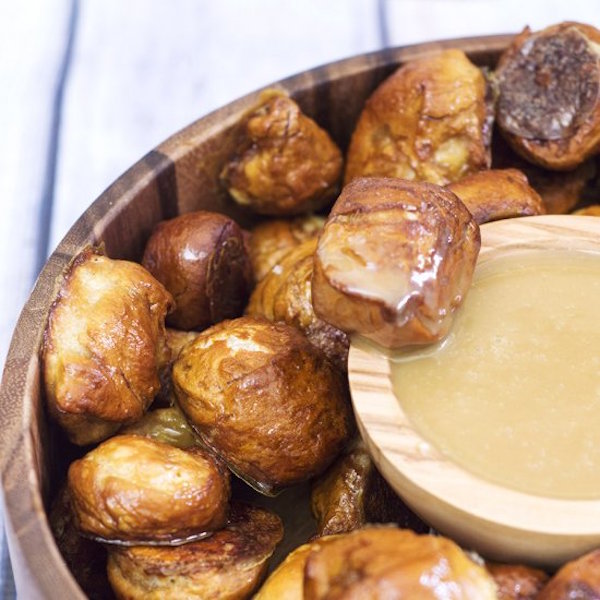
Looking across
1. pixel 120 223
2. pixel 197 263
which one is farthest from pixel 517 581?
pixel 120 223

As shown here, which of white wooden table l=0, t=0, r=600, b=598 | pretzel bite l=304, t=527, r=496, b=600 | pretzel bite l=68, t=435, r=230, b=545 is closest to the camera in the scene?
pretzel bite l=304, t=527, r=496, b=600

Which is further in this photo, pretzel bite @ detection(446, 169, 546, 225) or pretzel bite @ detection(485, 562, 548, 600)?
pretzel bite @ detection(446, 169, 546, 225)

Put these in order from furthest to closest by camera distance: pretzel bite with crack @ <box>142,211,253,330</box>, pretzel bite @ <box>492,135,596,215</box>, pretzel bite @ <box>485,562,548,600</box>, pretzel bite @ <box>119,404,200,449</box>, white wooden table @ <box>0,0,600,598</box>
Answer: white wooden table @ <box>0,0,600,598</box>
pretzel bite @ <box>492,135,596,215</box>
pretzel bite with crack @ <box>142,211,253,330</box>
pretzel bite @ <box>119,404,200,449</box>
pretzel bite @ <box>485,562,548,600</box>

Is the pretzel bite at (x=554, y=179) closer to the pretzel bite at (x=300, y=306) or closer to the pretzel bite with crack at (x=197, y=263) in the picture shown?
the pretzel bite at (x=300, y=306)

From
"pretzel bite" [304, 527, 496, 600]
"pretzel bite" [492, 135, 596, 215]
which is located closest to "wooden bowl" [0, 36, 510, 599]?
"pretzel bite" [492, 135, 596, 215]

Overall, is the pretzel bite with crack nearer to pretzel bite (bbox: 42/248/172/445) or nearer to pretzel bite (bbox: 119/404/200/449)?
pretzel bite (bbox: 42/248/172/445)

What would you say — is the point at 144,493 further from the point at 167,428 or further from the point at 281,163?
the point at 281,163

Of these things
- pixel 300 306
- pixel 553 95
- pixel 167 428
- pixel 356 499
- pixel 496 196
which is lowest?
pixel 356 499
